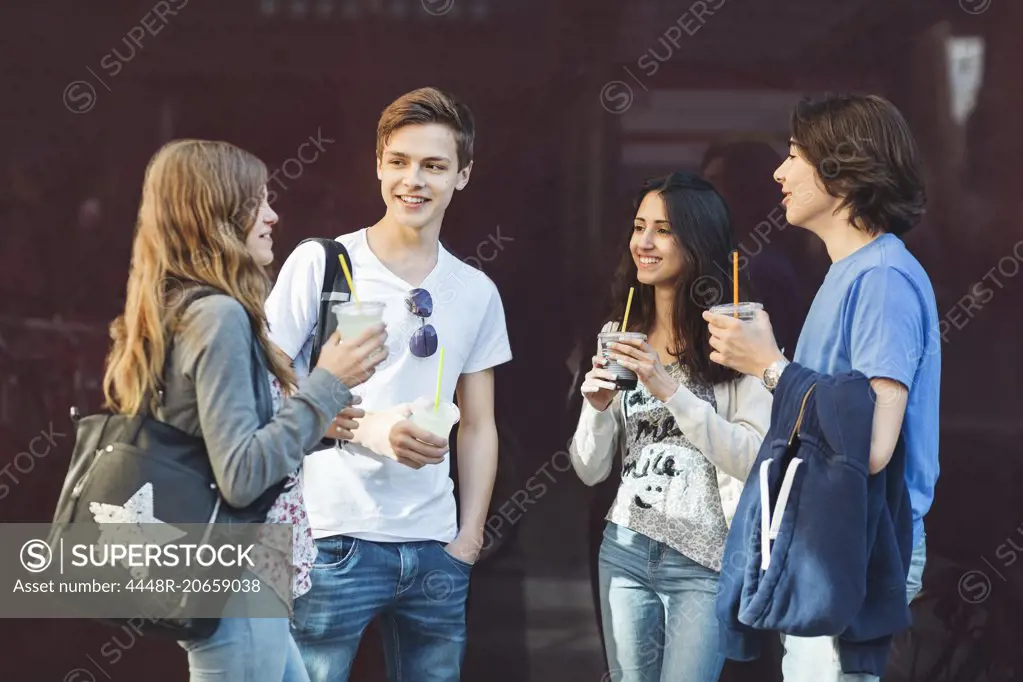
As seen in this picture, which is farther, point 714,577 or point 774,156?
point 774,156

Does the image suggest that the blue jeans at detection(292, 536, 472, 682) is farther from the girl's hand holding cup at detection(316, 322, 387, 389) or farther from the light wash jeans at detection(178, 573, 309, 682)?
the girl's hand holding cup at detection(316, 322, 387, 389)

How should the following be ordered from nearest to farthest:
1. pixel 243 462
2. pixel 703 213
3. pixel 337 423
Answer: pixel 243 462 → pixel 337 423 → pixel 703 213

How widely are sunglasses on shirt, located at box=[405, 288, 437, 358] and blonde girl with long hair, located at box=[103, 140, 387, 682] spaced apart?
1.79ft

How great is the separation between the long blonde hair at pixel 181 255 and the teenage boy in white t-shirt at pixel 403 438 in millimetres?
570

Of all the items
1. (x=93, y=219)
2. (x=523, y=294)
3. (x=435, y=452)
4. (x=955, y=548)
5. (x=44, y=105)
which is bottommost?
(x=955, y=548)

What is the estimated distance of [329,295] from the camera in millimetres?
3121

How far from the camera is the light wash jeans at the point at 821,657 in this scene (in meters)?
2.72

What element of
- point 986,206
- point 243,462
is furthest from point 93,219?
point 986,206

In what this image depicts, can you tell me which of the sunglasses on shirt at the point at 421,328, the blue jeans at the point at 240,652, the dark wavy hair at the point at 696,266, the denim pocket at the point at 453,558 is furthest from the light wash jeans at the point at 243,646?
the dark wavy hair at the point at 696,266

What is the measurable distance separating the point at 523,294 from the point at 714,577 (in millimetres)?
1216

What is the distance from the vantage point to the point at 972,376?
3.93 metres

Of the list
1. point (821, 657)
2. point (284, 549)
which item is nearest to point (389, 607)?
point (284, 549)

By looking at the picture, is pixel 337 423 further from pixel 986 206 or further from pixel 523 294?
pixel 986 206

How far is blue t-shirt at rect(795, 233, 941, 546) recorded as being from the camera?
8.65 ft
